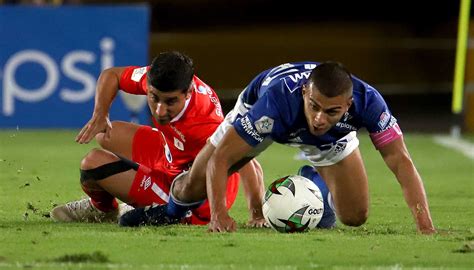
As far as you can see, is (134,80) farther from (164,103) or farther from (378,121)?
(378,121)

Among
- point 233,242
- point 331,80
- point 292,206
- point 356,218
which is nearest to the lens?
point 233,242

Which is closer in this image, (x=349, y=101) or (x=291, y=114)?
(x=349, y=101)

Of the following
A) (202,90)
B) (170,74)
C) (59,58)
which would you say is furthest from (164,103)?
(59,58)

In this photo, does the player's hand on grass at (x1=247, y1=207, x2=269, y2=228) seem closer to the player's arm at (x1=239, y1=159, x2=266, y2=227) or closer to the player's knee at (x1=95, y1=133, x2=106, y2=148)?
the player's arm at (x1=239, y1=159, x2=266, y2=227)

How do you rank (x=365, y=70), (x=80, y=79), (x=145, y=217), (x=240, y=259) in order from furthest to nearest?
(x=365, y=70)
(x=80, y=79)
(x=145, y=217)
(x=240, y=259)

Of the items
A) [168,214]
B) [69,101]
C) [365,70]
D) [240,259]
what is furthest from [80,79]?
[240,259]

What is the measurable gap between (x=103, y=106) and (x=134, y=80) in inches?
10.3

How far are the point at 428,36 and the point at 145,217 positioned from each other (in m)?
15.1

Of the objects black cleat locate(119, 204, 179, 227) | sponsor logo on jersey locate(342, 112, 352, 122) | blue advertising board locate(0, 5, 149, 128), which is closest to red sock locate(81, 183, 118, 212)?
black cleat locate(119, 204, 179, 227)

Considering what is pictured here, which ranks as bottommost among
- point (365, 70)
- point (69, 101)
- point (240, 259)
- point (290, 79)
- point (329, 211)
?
point (365, 70)

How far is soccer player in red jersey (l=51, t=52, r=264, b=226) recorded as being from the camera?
6.72 meters

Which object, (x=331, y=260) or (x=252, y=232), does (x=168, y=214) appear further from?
(x=331, y=260)

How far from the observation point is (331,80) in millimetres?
6156

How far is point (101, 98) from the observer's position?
725cm
